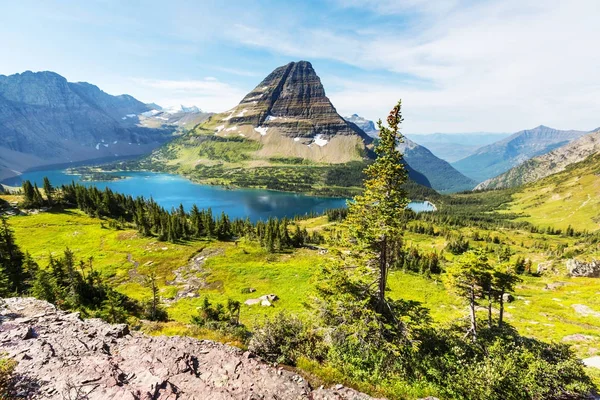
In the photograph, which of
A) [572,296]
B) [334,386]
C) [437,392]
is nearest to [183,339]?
[334,386]

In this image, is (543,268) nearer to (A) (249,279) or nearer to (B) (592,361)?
(B) (592,361)

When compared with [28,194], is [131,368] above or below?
Answer: above

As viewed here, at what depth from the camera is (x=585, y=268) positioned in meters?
84.4

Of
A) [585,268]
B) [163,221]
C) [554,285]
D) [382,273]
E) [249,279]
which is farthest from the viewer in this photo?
[163,221]

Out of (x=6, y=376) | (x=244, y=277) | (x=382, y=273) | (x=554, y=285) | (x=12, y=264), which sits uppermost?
(x=382, y=273)

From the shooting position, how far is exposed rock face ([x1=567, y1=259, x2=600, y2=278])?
82.4 metres

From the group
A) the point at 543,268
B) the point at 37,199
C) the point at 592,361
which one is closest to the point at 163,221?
the point at 37,199

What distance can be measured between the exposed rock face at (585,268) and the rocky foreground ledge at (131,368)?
Result: 110m

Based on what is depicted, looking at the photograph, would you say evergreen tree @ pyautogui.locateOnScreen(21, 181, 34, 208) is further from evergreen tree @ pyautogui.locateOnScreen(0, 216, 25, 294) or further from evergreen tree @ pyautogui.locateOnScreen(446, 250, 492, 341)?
evergreen tree @ pyautogui.locateOnScreen(446, 250, 492, 341)

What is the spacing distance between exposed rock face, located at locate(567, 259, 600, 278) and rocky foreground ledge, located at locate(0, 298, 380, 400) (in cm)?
11021

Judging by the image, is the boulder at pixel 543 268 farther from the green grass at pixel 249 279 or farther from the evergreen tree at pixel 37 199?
the evergreen tree at pixel 37 199

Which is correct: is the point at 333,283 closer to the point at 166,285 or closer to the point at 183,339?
the point at 183,339

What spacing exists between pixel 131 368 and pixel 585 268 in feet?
394

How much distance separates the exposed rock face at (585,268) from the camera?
82356 millimetres
